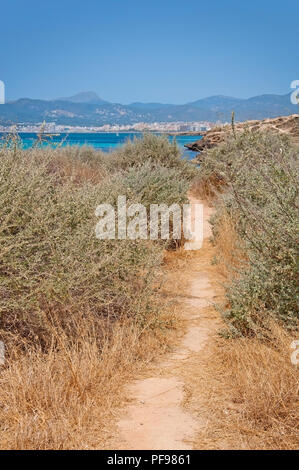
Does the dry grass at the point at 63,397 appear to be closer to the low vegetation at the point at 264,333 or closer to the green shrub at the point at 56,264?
the green shrub at the point at 56,264

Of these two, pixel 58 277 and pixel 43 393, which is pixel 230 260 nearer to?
pixel 58 277

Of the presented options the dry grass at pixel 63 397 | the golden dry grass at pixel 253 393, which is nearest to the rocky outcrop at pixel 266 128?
the golden dry grass at pixel 253 393

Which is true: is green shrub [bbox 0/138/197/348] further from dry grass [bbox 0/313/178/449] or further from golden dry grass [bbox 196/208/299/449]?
golden dry grass [bbox 196/208/299/449]

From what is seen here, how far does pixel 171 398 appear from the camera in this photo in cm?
336

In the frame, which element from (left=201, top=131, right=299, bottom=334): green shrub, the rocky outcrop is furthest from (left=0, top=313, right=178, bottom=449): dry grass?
the rocky outcrop

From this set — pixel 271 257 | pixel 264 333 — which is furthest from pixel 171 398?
pixel 271 257

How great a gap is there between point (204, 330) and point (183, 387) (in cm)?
125

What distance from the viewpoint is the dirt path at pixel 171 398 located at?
2.81m

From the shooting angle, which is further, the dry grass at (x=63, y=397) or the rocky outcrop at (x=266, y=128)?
the rocky outcrop at (x=266, y=128)

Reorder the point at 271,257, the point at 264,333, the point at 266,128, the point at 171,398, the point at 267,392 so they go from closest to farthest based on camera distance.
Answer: the point at 267,392 → the point at 171,398 → the point at 264,333 → the point at 271,257 → the point at 266,128

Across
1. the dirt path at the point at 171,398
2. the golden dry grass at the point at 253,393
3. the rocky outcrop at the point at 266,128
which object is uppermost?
the rocky outcrop at the point at 266,128

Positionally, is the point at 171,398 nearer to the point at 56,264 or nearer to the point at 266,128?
the point at 56,264

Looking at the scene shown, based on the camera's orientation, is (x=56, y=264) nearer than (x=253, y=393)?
No

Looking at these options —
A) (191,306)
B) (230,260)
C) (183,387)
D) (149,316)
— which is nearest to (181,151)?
(230,260)
